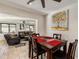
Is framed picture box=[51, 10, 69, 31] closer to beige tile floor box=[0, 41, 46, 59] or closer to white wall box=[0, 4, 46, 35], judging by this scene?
white wall box=[0, 4, 46, 35]

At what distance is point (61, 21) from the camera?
16.2ft

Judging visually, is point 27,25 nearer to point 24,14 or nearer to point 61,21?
point 24,14

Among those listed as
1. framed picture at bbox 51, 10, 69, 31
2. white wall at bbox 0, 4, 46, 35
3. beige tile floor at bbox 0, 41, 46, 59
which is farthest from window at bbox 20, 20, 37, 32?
beige tile floor at bbox 0, 41, 46, 59

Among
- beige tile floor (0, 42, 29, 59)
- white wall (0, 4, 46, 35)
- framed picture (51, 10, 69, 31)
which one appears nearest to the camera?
beige tile floor (0, 42, 29, 59)

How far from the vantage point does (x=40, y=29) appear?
6.86m

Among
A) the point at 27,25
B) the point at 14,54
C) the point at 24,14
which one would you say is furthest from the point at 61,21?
the point at 27,25

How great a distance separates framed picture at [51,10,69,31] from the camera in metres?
4.54

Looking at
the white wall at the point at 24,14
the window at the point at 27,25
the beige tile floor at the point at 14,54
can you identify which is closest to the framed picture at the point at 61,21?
the white wall at the point at 24,14

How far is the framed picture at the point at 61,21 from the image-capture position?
4543mm

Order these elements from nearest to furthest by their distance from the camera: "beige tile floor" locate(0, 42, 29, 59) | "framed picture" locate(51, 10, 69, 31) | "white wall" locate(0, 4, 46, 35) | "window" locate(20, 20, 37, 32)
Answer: "beige tile floor" locate(0, 42, 29, 59), "white wall" locate(0, 4, 46, 35), "framed picture" locate(51, 10, 69, 31), "window" locate(20, 20, 37, 32)

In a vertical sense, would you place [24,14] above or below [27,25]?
above

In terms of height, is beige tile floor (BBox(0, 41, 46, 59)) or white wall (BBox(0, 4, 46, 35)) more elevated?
white wall (BBox(0, 4, 46, 35))

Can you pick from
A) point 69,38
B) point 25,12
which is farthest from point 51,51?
point 25,12

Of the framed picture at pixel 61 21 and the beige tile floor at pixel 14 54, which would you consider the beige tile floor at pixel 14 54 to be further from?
the framed picture at pixel 61 21
